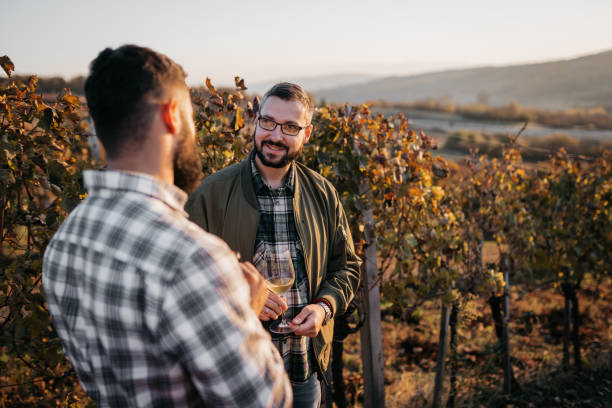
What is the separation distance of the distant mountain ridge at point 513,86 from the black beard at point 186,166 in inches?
2542

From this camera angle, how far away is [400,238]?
3434mm

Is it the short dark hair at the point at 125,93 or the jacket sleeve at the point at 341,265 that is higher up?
the short dark hair at the point at 125,93

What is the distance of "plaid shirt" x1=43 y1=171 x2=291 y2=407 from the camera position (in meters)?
0.99

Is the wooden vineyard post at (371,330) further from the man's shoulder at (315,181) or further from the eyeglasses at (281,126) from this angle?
the eyeglasses at (281,126)

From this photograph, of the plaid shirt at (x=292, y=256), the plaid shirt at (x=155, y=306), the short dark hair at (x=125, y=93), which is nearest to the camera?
the plaid shirt at (x=155, y=306)

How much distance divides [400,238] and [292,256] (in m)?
1.44

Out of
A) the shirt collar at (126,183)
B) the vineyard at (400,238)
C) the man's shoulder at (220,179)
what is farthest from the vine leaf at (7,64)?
the shirt collar at (126,183)

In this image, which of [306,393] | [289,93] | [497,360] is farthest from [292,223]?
[497,360]

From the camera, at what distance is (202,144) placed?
291 cm

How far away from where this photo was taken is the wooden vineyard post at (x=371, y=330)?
132 inches

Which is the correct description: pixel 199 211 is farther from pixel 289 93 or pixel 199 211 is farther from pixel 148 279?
pixel 148 279

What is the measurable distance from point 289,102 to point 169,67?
1.28m

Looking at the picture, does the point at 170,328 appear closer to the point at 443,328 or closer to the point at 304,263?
the point at 304,263

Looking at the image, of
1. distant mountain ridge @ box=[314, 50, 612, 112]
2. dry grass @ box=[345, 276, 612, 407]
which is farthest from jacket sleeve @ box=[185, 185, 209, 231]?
distant mountain ridge @ box=[314, 50, 612, 112]
